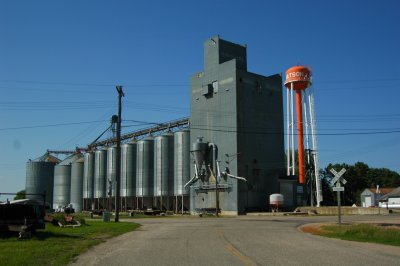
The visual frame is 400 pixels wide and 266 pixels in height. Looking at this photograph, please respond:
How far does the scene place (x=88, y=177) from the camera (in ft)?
368

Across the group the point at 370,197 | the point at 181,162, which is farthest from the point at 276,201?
the point at 370,197

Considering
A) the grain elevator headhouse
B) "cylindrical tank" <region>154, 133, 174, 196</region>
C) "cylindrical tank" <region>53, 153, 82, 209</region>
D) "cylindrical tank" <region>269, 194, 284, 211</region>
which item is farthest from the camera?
"cylindrical tank" <region>53, 153, 82, 209</region>

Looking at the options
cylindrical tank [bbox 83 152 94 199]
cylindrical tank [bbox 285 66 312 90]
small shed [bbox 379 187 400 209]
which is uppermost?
cylindrical tank [bbox 285 66 312 90]

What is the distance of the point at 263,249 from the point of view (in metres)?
15.1

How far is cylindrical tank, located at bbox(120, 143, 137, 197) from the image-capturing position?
95750mm

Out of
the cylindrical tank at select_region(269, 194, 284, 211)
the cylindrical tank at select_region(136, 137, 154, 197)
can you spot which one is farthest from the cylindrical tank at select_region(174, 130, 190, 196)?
the cylindrical tank at select_region(269, 194, 284, 211)

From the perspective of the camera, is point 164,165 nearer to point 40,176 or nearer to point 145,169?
point 145,169

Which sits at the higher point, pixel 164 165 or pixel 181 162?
pixel 181 162

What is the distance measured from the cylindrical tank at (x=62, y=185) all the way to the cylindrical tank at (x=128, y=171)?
27715 mm

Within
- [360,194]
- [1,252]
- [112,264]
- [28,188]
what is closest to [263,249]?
[112,264]

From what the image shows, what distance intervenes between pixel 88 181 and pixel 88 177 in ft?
3.39

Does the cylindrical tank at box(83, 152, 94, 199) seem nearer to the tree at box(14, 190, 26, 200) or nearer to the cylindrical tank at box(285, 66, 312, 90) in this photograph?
the tree at box(14, 190, 26, 200)

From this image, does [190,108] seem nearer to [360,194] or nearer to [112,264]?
[360,194]

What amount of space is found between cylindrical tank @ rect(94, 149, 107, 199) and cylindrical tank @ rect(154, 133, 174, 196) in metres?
22.2
